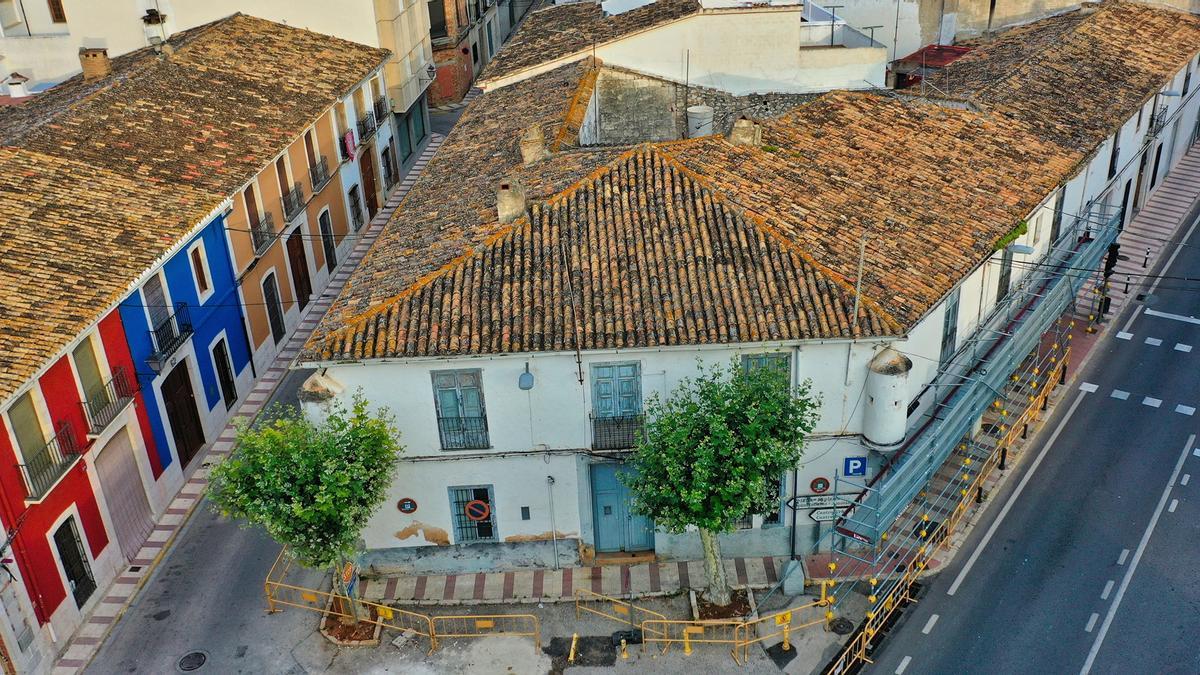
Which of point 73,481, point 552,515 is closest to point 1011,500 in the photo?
point 552,515

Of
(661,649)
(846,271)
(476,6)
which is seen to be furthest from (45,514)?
(476,6)

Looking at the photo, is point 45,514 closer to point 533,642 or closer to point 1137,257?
point 533,642

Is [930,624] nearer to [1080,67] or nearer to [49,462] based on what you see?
[49,462]

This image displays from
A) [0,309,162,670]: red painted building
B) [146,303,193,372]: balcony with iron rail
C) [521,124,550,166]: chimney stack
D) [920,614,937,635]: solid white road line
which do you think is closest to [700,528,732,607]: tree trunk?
[920,614,937,635]: solid white road line

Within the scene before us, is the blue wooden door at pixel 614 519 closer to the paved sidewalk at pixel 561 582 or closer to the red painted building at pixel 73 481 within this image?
the paved sidewalk at pixel 561 582

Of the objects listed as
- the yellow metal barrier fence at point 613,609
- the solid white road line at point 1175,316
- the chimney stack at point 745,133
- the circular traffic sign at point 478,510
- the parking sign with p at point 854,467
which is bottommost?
the solid white road line at point 1175,316

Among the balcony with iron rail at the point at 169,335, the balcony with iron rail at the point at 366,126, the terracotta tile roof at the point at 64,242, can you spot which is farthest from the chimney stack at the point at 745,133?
the balcony with iron rail at the point at 366,126

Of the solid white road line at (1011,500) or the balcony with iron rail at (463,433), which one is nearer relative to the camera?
the balcony with iron rail at (463,433)
